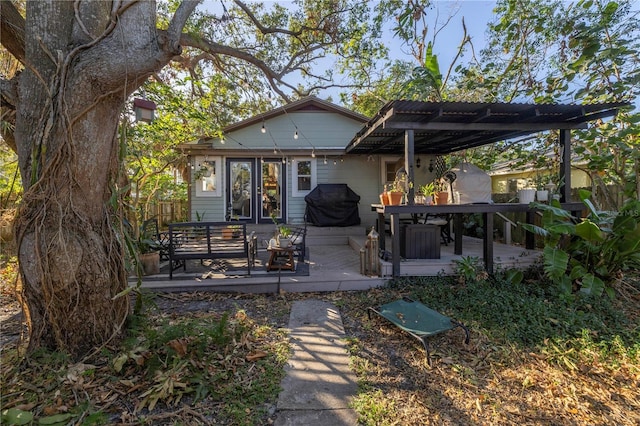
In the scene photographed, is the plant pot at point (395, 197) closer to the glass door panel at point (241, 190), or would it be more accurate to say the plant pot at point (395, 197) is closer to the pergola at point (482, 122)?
the pergola at point (482, 122)

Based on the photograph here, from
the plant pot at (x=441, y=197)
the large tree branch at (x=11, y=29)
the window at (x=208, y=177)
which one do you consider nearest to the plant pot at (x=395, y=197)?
the plant pot at (x=441, y=197)

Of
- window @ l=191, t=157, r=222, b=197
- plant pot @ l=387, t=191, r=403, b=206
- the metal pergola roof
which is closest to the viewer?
the metal pergola roof

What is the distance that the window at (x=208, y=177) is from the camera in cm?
900

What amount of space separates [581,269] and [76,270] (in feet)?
20.8

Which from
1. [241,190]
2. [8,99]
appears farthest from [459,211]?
[241,190]

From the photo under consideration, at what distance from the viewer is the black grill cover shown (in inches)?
345

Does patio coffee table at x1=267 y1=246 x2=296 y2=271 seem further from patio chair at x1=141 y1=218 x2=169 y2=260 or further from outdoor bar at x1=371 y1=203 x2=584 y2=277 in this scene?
patio chair at x1=141 y1=218 x2=169 y2=260

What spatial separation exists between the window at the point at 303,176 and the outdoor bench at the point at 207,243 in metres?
4.64

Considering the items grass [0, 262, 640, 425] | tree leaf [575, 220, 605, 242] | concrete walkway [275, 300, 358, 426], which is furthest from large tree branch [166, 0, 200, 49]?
tree leaf [575, 220, 605, 242]

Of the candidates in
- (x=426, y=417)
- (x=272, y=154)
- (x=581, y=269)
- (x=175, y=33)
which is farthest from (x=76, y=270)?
(x=272, y=154)

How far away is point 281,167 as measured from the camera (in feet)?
30.7

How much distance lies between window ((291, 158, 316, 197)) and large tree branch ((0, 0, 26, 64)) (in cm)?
692

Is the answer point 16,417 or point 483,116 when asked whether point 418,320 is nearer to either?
point 16,417

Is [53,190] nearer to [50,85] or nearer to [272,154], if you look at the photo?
[50,85]
